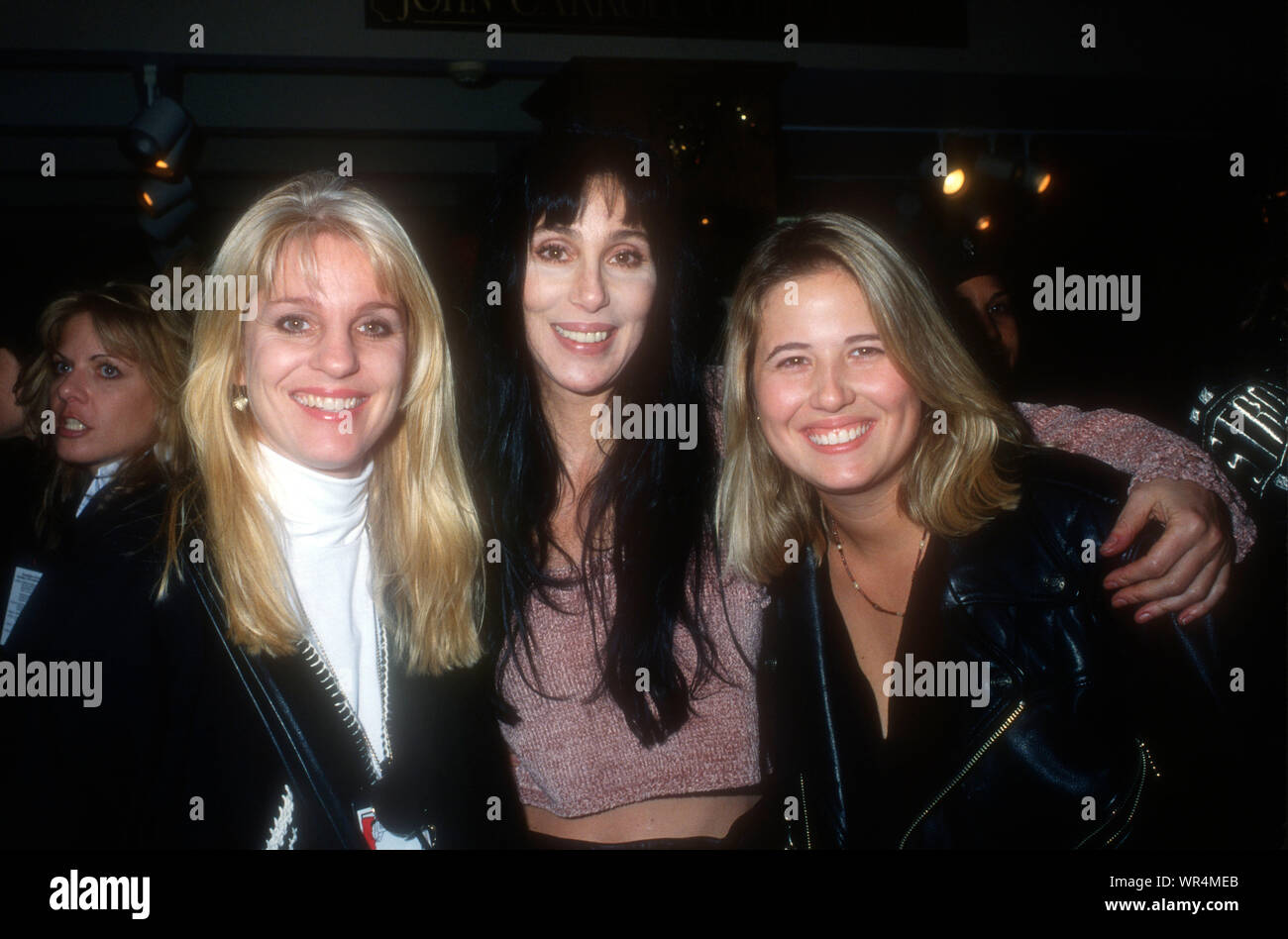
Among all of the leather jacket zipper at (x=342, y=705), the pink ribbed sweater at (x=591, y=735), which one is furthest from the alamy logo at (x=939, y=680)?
the leather jacket zipper at (x=342, y=705)

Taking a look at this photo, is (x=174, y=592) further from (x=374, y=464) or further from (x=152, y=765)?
(x=374, y=464)

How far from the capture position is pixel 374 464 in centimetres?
141

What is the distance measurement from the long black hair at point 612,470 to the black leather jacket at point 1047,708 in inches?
15.2

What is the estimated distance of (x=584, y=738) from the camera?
4.83ft

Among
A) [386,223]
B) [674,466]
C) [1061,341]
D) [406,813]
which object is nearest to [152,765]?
[406,813]

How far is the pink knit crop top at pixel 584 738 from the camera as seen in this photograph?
1.47m

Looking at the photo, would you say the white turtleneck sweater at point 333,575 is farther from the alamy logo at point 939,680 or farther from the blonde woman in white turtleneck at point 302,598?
the alamy logo at point 939,680

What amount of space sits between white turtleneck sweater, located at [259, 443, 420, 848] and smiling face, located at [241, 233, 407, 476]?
0.04 metres

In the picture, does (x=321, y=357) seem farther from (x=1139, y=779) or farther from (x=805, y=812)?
(x=1139, y=779)

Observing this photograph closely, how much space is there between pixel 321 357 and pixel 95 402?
1.40 feet

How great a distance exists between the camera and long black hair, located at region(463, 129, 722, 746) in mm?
1479
